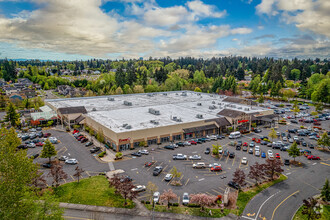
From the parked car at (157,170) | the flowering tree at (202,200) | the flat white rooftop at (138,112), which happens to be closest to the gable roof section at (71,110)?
the flat white rooftop at (138,112)

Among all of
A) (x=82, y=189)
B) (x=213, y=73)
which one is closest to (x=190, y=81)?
(x=213, y=73)

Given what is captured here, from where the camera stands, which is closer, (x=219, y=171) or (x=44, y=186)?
(x=44, y=186)

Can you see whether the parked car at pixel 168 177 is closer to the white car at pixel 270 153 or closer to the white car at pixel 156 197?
the white car at pixel 156 197

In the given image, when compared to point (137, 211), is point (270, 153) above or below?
above

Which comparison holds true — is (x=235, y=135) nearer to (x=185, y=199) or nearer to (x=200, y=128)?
(x=200, y=128)

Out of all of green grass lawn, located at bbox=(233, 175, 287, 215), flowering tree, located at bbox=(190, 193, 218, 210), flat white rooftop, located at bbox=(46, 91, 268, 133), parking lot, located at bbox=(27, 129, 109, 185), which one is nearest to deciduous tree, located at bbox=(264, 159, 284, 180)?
green grass lawn, located at bbox=(233, 175, 287, 215)

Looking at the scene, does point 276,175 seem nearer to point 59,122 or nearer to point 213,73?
point 59,122

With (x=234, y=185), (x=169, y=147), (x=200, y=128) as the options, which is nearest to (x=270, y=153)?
(x=234, y=185)
